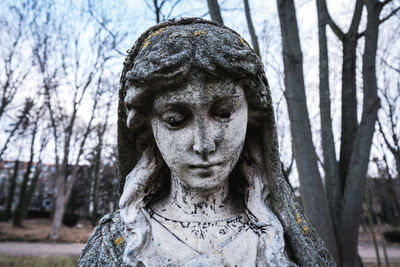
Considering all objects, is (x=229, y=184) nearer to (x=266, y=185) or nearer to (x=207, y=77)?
(x=266, y=185)

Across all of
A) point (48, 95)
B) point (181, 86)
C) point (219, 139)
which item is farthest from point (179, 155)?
point (48, 95)

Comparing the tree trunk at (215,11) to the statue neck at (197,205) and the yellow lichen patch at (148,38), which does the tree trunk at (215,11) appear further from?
the statue neck at (197,205)

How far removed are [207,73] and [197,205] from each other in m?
0.76

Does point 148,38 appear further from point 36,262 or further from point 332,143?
point 36,262

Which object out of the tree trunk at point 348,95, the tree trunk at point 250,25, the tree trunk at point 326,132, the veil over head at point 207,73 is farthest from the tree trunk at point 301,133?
the veil over head at point 207,73

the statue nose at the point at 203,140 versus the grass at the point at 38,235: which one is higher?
the statue nose at the point at 203,140

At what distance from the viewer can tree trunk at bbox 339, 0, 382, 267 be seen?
3457mm

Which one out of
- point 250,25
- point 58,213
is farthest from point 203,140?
point 58,213

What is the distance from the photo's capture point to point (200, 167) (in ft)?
4.84

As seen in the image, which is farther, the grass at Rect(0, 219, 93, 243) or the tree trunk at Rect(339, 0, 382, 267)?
the grass at Rect(0, 219, 93, 243)

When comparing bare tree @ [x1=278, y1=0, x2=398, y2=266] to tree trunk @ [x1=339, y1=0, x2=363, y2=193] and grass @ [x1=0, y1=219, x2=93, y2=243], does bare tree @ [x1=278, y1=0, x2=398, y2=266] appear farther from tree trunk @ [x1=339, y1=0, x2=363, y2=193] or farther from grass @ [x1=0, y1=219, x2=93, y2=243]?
grass @ [x1=0, y1=219, x2=93, y2=243]

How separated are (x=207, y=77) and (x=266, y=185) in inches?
30.3

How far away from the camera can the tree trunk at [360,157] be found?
346 cm

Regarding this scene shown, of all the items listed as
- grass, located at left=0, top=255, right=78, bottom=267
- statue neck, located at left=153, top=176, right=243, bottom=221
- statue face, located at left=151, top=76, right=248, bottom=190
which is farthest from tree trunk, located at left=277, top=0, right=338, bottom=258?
grass, located at left=0, top=255, right=78, bottom=267
